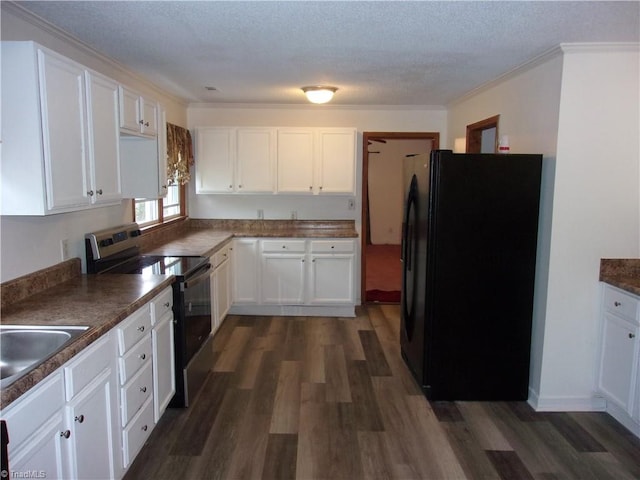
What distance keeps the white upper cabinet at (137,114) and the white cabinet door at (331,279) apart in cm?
229

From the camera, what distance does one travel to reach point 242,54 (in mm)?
3092

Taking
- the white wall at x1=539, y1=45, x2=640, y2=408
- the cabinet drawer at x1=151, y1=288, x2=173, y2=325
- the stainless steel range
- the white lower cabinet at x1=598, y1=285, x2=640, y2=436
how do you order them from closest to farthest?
the cabinet drawer at x1=151, y1=288, x2=173, y2=325
the white lower cabinet at x1=598, y1=285, x2=640, y2=436
the white wall at x1=539, y1=45, x2=640, y2=408
the stainless steel range

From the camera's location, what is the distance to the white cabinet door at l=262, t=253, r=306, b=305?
5.09 metres

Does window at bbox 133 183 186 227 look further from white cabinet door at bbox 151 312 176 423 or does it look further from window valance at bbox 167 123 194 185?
white cabinet door at bbox 151 312 176 423

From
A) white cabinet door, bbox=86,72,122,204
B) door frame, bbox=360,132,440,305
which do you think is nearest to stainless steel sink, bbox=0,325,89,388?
white cabinet door, bbox=86,72,122,204

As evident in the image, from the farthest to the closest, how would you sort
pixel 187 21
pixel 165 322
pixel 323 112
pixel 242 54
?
pixel 323 112 < pixel 242 54 < pixel 165 322 < pixel 187 21

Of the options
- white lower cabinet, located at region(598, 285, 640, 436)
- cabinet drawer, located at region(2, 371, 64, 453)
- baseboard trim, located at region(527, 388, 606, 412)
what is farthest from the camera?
baseboard trim, located at region(527, 388, 606, 412)

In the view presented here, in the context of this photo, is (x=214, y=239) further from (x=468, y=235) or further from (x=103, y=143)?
(x=468, y=235)

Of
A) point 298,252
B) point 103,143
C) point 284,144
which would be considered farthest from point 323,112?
point 103,143

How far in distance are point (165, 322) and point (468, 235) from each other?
6.54ft

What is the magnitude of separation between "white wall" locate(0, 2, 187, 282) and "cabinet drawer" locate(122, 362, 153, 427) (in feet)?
2.57

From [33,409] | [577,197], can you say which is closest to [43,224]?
[33,409]

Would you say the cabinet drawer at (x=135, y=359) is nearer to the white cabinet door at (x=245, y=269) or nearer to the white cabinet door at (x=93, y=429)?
the white cabinet door at (x=93, y=429)

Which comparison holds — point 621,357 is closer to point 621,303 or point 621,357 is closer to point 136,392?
point 621,303
